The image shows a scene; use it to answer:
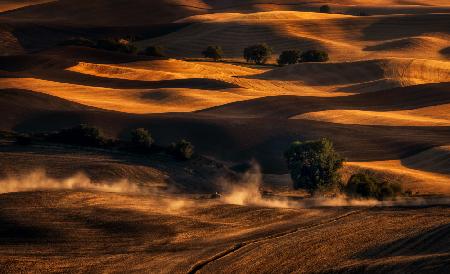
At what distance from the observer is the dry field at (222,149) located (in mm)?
29375

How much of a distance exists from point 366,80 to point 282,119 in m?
30.2

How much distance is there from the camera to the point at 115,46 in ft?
343

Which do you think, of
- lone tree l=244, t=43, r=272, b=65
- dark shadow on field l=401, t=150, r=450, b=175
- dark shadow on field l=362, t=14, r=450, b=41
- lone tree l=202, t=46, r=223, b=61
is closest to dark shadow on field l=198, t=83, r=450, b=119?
dark shadow on field l=401, t=150, r=450, b=175

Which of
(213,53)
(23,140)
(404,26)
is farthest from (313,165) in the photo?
(404,26)

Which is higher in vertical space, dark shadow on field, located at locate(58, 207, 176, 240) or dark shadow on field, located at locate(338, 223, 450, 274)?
dark shadow on field, located at locate(338, 223, 450, 274)

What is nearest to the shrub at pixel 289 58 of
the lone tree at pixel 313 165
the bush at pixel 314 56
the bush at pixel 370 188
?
the bush at pixel 314 56

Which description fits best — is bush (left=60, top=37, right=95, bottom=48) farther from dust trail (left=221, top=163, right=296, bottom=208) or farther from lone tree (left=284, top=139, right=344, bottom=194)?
lone tree (left=284, top=139, right=344, bottom=194)

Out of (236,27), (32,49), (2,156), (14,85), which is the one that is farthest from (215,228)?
(236,27)

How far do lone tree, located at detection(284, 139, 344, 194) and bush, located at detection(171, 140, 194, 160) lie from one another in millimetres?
5819

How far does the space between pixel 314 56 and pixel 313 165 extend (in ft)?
194

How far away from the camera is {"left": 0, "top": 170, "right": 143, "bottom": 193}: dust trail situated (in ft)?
127

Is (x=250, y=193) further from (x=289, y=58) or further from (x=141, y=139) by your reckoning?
(x=289, y=58)

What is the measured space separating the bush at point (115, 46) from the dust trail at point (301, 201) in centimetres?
6213

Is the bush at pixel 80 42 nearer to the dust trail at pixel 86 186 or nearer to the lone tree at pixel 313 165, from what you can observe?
the lone tree at pixel 313 165
